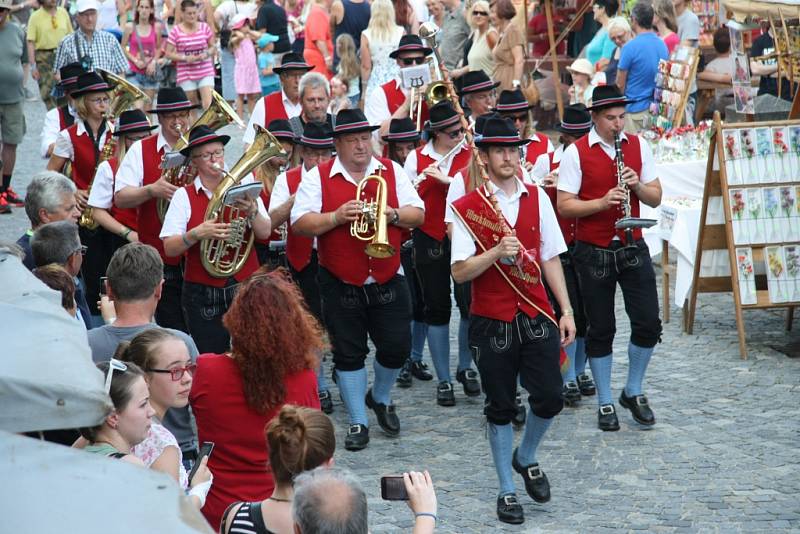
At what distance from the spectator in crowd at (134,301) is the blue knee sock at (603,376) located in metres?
3.38

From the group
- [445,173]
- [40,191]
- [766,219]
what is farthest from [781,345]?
[40,191]

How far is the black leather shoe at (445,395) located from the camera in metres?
9.02

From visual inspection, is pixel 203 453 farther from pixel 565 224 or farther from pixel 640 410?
pixel 565 224

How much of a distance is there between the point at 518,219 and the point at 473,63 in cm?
894

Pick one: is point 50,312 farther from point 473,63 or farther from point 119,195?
A: point 473,63

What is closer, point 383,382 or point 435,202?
point 383,382

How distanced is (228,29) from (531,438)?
1343cm

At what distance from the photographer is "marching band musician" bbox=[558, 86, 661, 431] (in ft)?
26.6

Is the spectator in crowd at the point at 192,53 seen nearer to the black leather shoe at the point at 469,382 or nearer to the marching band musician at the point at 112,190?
the marching band musician at the point at 112,190

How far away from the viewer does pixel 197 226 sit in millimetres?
7586

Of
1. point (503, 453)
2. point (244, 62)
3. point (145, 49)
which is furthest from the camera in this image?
point (244, 62)

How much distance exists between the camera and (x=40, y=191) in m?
7.53

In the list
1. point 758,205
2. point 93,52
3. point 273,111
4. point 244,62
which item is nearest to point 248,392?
point 273,111

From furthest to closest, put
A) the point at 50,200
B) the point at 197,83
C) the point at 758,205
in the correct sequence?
1. the point at 197,83
2. the point at 758,205
3. the point at 50,200
